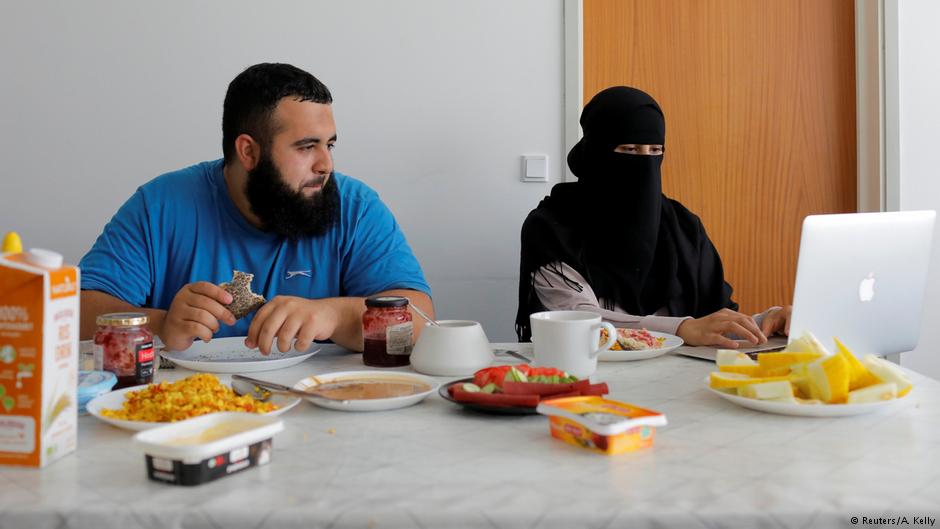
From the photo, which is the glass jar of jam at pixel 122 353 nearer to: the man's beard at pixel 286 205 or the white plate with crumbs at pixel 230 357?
the white plate with crumbs at pixel 230 357

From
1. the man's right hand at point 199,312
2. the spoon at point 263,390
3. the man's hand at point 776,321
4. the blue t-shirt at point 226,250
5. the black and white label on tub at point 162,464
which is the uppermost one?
the blue t-shirt at point 226,250

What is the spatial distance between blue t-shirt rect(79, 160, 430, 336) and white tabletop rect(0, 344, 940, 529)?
2.89 feet

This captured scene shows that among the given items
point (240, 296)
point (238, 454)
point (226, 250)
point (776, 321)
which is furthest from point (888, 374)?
point (226, 250)

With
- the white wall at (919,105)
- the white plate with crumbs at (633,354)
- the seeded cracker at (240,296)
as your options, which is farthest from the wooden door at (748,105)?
the seeded cracker at (240,296)

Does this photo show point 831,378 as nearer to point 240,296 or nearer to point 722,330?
point 722,330

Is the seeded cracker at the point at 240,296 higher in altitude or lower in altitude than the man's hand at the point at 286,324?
higher

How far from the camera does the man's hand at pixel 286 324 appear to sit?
51.7 inches

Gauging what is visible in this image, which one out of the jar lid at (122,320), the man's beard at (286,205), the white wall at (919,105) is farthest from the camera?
the white wall at (919,105)

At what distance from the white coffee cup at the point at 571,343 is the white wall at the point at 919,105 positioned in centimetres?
212

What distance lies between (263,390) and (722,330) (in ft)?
3.07

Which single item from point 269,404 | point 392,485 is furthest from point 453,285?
point 392,485

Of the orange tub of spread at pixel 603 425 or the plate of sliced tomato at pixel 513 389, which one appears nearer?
the orange tub of spread at pixel 603 425

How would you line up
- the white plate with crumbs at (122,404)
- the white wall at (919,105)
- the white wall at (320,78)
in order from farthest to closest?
1. the white wall at (919,105)
2. the white wall at (320,78)
3. the white plate with crumbs at (122,404)

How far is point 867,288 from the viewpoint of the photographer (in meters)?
1.31
